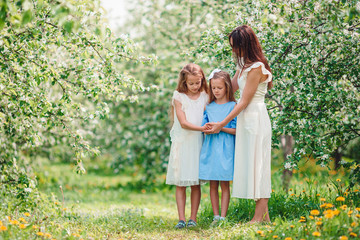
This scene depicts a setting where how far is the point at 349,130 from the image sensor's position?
387 cm

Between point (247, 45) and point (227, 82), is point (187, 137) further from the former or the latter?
point (247, 45)

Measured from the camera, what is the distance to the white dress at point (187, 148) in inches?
163

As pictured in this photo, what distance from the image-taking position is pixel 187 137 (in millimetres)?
4180

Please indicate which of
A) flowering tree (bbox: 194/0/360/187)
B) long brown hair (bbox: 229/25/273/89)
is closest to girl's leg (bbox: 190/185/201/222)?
flowering tree (bbox: 194/0/360/187)

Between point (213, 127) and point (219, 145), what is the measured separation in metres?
0.23

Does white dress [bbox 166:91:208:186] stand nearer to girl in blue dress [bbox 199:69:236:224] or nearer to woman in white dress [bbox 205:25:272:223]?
girl in blue dress [bbox 199:69:236:224]

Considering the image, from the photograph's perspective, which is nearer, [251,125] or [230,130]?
[251,125]

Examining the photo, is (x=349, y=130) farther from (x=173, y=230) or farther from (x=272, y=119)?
(x=173, y=230)

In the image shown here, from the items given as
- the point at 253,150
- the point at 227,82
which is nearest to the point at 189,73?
the point at 227,82

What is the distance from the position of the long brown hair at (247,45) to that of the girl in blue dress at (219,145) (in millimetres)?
336

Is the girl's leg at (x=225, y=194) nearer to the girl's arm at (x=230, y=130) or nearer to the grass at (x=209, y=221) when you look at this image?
the grass at (x=209, y=221)

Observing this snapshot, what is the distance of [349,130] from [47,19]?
10.2 ft

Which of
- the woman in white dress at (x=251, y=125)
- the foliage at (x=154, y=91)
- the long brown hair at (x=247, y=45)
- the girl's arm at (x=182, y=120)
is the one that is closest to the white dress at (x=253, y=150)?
the woman in white dress at (x=251, y=125)

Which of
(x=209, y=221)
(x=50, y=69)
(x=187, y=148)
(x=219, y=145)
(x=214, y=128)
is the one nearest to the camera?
(x=50, y=69)
